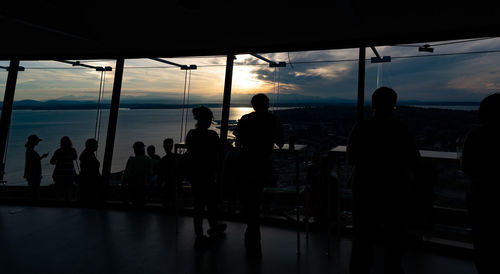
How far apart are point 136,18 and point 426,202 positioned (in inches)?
154

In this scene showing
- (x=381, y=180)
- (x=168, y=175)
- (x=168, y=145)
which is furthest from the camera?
(x=168, y=145)

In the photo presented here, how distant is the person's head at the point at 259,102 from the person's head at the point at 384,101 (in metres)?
1.21

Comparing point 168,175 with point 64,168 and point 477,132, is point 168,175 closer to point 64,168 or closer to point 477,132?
point 64,168

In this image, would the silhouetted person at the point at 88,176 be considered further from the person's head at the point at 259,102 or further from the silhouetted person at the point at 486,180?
the silhouetted person at the point at 486,180

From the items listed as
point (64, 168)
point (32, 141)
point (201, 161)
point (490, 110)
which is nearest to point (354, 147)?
point (490, 110)

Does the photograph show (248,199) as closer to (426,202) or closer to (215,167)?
(215,167)

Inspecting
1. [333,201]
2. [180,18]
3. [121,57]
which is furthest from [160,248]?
[121,57]

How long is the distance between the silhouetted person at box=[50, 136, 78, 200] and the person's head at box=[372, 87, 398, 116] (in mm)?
5006

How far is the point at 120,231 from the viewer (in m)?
3.41

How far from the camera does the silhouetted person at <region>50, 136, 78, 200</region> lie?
4.64m

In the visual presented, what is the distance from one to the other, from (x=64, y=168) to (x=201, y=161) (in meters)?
3.24

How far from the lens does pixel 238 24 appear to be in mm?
3221

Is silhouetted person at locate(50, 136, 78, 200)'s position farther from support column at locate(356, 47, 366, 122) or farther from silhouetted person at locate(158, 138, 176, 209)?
support column at locate(356, 47, 366, 122)

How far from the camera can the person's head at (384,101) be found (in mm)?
1781
